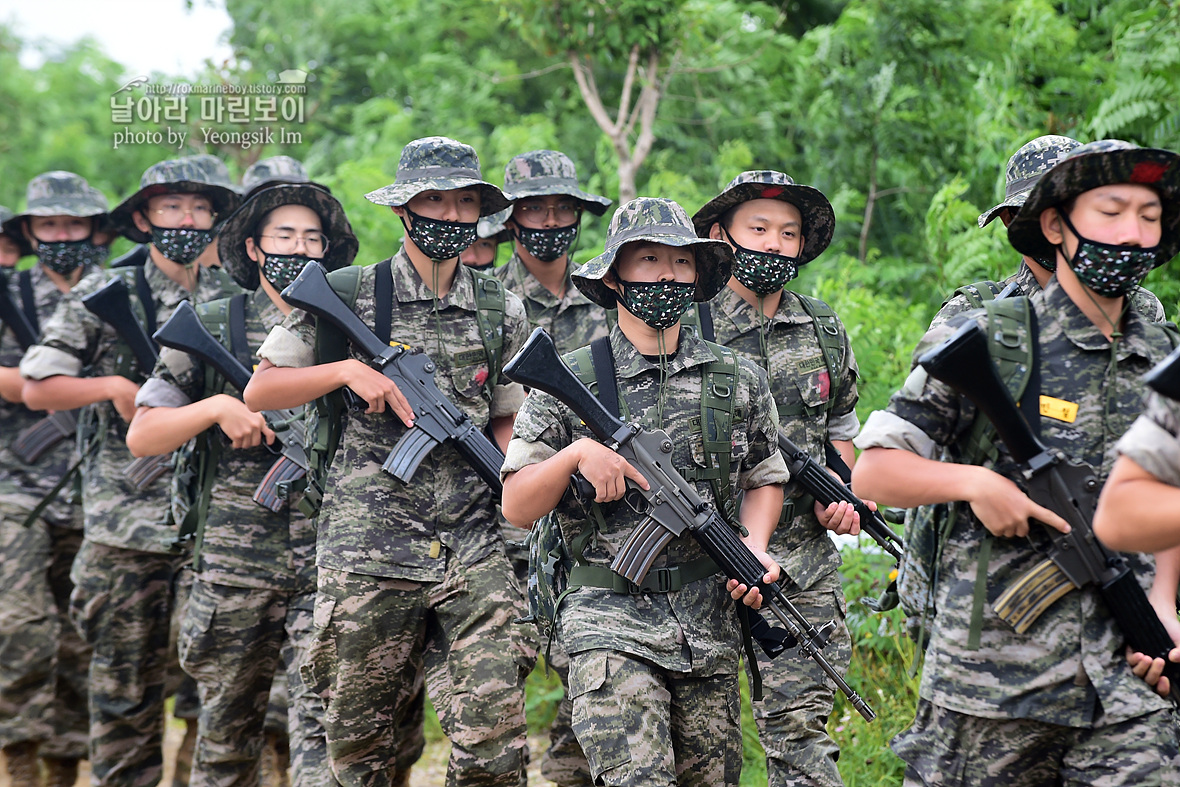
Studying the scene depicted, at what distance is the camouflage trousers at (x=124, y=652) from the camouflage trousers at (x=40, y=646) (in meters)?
0.79

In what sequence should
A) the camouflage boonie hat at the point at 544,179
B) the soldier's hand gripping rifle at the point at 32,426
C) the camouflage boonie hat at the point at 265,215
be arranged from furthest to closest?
the soldier's hand gripping rifle at the point at 32,426 → the camouflage boonie hat at the point at 544,179 → the camouflage boonie hat at the point at 265,215

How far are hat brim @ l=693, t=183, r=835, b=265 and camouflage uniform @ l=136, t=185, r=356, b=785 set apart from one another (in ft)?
5.60

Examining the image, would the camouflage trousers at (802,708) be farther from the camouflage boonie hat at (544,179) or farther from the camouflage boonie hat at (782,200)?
the camouflage boonie hat at (544,179)

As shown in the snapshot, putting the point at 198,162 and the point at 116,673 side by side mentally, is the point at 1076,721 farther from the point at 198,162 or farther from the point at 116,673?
the point at 198,162

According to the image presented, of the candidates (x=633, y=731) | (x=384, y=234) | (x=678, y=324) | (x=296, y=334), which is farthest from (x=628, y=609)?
(x=384, y=234)

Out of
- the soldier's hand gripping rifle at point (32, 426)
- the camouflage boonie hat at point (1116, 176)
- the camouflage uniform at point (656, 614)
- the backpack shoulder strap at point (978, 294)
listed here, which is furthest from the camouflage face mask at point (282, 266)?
the camouflage boonie hat at point (1116, 176)

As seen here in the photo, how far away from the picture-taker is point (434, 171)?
16.0 feet

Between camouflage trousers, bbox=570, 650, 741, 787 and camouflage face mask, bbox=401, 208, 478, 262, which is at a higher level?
camouflage face mask, bbox=401, 208, 478, 262

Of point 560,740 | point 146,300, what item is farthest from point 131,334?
point 560,740

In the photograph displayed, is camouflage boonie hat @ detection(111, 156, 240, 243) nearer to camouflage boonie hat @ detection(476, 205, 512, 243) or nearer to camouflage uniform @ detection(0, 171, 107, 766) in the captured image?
camouflage uniform @ detection(0, 171, 107, 766)

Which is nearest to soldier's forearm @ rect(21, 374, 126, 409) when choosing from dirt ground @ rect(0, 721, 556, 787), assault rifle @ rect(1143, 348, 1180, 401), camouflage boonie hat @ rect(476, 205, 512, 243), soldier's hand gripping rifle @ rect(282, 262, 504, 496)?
soldier's hand gripping rifle @ rect(282, 262, 504, 496)

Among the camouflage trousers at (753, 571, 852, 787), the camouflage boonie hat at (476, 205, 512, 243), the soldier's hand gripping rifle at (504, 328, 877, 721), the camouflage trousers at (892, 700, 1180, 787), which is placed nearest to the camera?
the camouflage trousers at (892, 700, 1180, 787)

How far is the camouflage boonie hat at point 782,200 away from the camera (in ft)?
16.5

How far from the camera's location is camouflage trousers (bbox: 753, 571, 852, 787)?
4707mm
